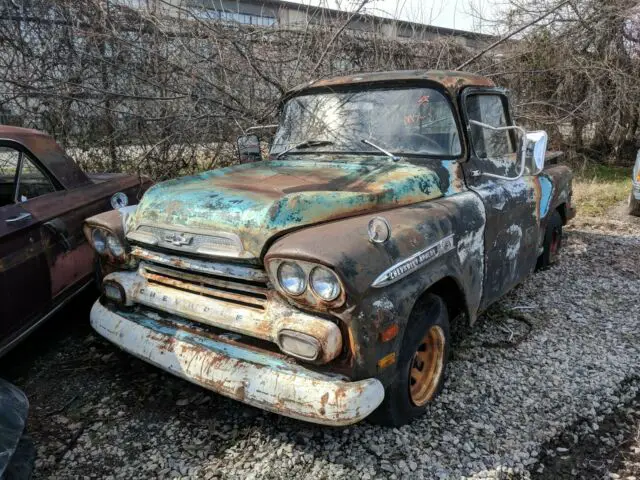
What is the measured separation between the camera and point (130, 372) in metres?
3.25

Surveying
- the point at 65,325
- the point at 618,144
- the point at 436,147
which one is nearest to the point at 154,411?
the point at 65,325

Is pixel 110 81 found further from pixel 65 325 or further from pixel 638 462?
pixel 638 462

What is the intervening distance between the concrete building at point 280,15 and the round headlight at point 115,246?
12.5 ft

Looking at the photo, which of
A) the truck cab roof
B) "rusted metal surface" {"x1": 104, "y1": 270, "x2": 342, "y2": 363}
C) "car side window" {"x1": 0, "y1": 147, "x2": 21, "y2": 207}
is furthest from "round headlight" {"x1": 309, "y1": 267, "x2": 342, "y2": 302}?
"car side window" {"x1": 0, "y1": 147, "x2": 21, "y2": 207}

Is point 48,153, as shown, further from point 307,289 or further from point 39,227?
point 307,289

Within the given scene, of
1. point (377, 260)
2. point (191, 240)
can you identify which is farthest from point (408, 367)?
point (191, 240)

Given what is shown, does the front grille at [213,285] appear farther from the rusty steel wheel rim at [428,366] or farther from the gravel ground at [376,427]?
the rusty steel wheel rim at [428,366]

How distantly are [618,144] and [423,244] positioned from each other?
477 inches

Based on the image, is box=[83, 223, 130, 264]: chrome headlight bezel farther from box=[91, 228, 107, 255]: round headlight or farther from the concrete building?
the concrete building

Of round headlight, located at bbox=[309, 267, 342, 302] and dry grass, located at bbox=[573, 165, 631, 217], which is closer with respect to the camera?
round headlight, located at bbox=[309, 267, 342, 302]

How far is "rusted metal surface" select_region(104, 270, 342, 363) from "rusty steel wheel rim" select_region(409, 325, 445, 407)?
32.3 inches

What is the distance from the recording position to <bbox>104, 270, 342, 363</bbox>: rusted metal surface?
2.14 m

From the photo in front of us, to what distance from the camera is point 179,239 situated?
8.47 feet

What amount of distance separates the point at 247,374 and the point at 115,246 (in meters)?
1.33
